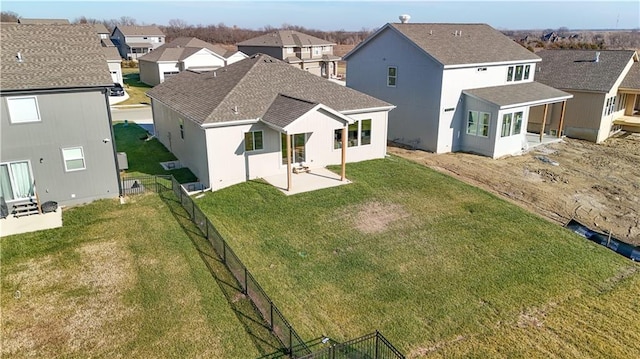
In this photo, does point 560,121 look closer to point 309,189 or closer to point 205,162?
point 309,189

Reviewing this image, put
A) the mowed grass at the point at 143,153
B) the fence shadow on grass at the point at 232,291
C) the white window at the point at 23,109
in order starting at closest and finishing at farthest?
the fence shadow on grass at the point at 232,291 < the white window at the point at 23,109 < the mowed grass at the point at 143,153

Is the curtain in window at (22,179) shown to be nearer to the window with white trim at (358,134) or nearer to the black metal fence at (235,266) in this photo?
the black metal fence at (235,266)

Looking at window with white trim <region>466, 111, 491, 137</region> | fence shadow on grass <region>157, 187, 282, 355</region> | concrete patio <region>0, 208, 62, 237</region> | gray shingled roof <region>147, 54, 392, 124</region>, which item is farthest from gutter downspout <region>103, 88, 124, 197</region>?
window with white trim <region>466, 111, 491, 137</region>

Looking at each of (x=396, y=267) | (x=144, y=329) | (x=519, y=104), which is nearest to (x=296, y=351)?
(x=144, y=329)

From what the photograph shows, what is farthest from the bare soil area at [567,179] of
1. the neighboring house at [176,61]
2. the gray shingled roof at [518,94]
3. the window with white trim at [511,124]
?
the neighboring house at [176,61]

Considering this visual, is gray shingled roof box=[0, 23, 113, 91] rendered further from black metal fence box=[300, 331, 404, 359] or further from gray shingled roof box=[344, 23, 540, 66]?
gray shingled roof box=[344, 23, 540, 66]

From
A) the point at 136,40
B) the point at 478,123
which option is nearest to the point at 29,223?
the point at 478,123
